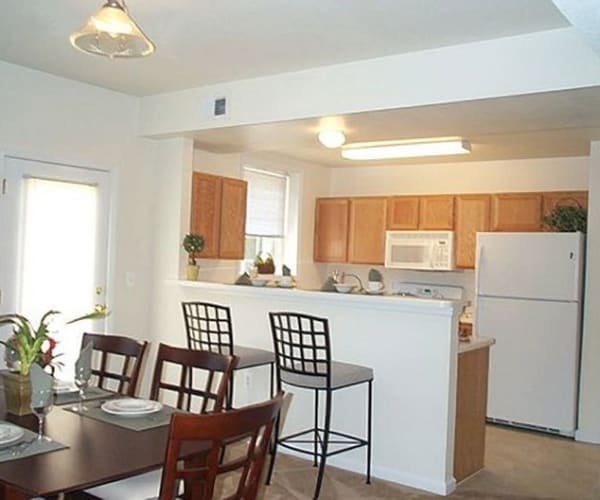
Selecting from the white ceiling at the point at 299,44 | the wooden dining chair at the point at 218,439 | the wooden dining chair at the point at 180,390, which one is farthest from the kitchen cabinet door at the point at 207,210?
the wooden dining chair at the point at 218,439

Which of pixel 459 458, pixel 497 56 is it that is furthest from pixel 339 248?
pixel 497 56

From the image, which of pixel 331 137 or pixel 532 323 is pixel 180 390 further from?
Result: pixel 532 323

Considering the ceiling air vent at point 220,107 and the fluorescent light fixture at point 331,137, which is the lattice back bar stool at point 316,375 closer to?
the fluorescent light fixture at point 331,137

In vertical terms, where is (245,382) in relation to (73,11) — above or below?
below

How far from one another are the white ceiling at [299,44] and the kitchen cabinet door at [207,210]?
1.51 ft

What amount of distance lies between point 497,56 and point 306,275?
14.0 feet

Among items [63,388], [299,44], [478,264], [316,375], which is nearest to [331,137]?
[299,44]

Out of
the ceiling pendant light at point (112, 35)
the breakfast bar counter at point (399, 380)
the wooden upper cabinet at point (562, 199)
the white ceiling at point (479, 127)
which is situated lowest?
the breakfast bar counter at point (399, 380)

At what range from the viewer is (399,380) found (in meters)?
3.92

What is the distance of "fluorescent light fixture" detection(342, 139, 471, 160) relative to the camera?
5.11 metres

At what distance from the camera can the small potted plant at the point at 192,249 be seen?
4953 millimetres

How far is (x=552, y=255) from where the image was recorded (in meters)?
5.23

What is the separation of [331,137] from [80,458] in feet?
10.1

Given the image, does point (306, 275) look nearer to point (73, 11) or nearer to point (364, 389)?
point (364, 389)
